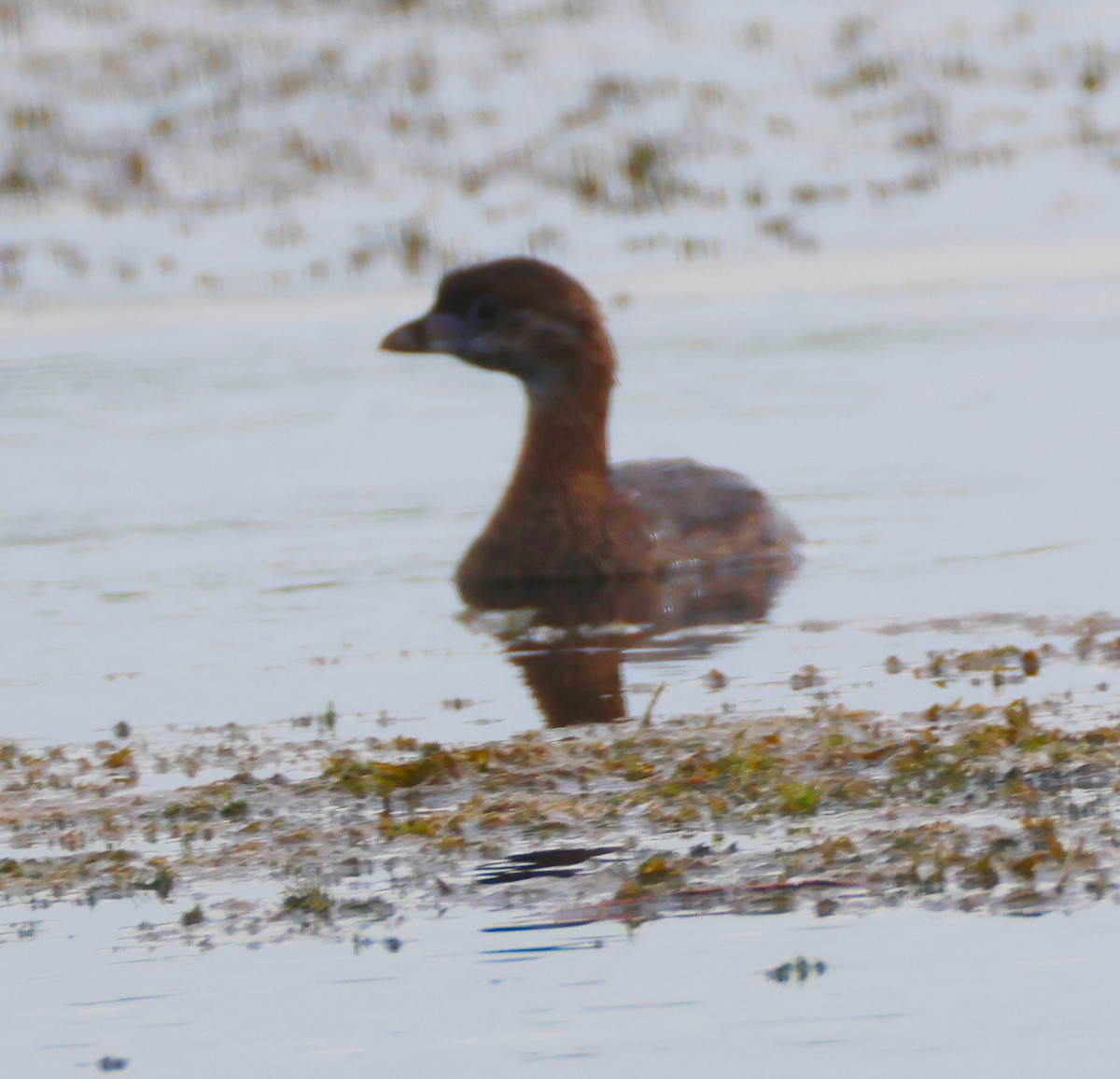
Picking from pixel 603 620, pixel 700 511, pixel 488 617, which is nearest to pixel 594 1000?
pixel 603 620

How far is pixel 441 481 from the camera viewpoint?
16.0 metres

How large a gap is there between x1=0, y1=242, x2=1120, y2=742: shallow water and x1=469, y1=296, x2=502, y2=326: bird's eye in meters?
1.30

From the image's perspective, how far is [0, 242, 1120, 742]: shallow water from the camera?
10094mm

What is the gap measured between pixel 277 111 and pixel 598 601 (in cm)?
2772

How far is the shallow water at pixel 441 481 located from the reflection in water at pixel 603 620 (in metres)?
0.10

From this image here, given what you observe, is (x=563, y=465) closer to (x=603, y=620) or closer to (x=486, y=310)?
(x=486, y=310)

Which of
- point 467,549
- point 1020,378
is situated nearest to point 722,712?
point 467,549

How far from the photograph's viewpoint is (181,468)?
16906mm

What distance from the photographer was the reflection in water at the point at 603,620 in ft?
31.1

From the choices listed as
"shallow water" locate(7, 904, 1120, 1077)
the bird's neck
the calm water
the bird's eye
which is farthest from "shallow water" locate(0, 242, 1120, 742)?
"shallow water" locate(7, 904, 1120, 1077)

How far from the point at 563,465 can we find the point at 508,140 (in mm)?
25546

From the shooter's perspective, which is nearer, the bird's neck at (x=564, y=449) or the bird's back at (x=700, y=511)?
the bird's neck at (x=564, y=449)

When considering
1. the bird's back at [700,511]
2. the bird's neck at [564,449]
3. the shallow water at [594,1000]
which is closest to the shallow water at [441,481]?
the bird's back at [700,511]

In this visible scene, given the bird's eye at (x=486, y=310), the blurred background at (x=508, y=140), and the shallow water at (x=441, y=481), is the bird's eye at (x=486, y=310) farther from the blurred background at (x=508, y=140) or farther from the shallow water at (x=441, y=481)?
the blurred background at (x=508, y=140)
